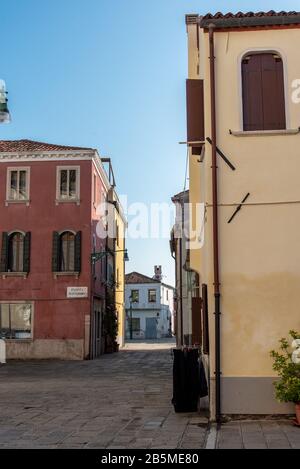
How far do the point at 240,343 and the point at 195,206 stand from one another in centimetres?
453

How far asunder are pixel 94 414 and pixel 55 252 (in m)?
16.9

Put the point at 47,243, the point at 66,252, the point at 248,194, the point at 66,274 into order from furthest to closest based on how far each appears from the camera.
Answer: the point at 66,252 → the point at 47,243 → the point at 66,274 → the point at 248,194

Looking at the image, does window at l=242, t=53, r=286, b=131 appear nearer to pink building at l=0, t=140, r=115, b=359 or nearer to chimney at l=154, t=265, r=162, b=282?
pink building at l=0, t=140, r=115, b=359

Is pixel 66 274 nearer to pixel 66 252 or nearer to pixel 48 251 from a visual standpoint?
pixel 66 252

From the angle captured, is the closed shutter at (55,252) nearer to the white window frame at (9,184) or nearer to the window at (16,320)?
the window at (16,320)

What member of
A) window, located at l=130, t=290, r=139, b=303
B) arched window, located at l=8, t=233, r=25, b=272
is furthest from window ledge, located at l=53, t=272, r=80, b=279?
window, located at l=130, t=290, r=139, b=303

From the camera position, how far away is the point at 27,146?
92.3ft

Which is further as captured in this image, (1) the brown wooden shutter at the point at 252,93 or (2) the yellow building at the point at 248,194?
(1) the brown wooden shutter at the point at 252,93

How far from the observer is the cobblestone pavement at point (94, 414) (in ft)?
24.1

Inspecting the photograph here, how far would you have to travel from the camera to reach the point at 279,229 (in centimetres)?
903

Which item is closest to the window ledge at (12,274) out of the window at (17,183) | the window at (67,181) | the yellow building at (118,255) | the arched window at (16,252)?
the arched window at (16,252)

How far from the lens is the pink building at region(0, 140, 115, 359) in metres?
25.4

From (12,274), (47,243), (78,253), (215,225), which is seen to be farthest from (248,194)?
(12,274)

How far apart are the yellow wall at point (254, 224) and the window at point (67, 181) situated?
1766cm
